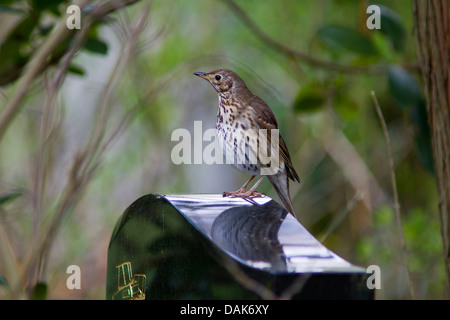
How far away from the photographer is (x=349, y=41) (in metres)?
3.80

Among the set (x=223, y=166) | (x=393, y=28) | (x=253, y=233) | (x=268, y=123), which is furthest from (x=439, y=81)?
(x=223, y=166)

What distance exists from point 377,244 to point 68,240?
295 centimetres

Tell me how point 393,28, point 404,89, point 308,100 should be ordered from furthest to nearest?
point 308,100 < point 393,28 < point 404,89

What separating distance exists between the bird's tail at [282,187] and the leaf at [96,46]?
109cm

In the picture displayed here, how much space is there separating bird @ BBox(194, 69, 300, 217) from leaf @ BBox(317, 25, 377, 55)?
71 cm

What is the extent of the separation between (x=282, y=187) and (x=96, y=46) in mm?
1203

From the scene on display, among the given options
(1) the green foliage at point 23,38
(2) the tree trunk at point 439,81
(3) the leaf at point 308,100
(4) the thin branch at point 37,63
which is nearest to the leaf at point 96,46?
(1) the green foliage at point 23,38

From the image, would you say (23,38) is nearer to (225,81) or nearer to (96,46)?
(96,46)

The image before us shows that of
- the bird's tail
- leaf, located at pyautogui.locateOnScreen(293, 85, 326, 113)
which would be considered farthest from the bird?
leaf, located at pyautogui.locateOnScreen(293, 85, 326, 113)

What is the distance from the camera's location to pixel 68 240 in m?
6.15

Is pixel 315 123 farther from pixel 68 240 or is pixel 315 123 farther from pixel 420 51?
pixel 420 51

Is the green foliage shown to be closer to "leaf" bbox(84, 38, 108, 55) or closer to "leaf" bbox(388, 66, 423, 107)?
"leaf" bbox(84, 38, 108, 55)

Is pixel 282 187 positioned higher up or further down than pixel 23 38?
further down
